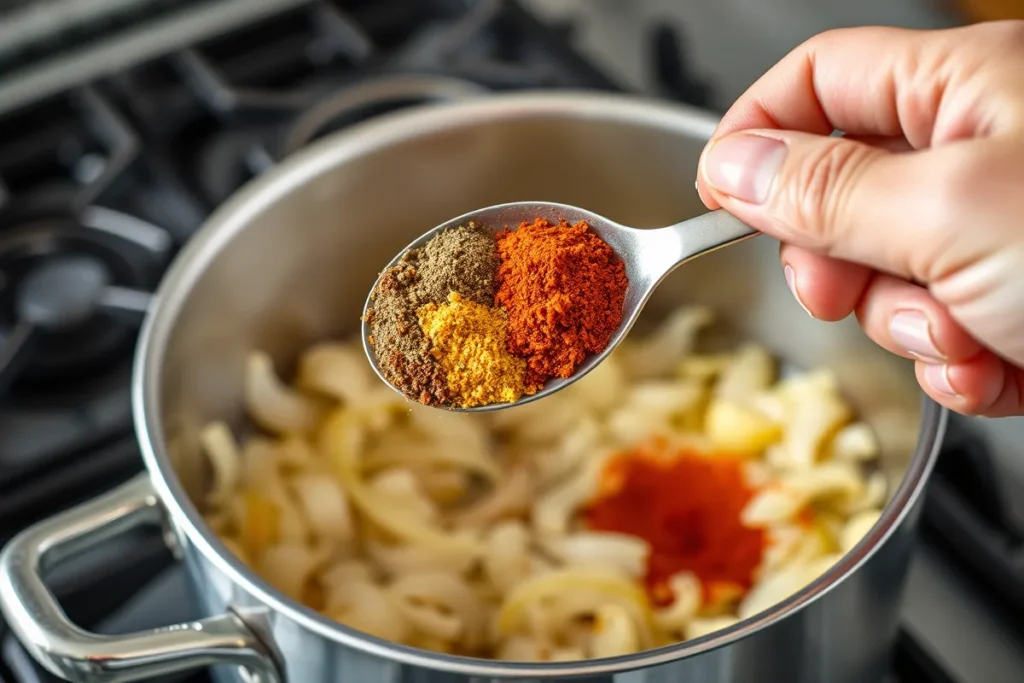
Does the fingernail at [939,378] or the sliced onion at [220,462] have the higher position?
the fingernail at [939,378]

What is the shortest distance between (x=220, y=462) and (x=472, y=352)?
1.07 ft

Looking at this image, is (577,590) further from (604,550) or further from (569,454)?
(569,454)

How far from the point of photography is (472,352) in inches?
25.6

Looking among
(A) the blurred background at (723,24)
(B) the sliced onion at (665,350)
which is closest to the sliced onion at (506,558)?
(B) the sliced onion at (665,350)

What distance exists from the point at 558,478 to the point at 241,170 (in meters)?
0.44

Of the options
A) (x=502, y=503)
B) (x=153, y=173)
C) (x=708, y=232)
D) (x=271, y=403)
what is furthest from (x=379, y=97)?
(x=708, y=232)

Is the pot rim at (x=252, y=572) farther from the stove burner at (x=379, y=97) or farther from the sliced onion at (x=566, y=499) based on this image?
the sliced onion at (x=566, y=499)

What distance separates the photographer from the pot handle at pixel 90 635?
23.5 inches

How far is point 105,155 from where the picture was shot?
110cm

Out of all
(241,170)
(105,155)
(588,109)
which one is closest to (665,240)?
(588,109)

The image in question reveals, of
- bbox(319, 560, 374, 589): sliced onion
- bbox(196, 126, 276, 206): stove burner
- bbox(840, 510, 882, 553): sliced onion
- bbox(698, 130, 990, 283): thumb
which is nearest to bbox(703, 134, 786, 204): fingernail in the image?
bbox(698, 130, 990, 283): thumb

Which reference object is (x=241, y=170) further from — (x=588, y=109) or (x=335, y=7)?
(x=588, y=109)

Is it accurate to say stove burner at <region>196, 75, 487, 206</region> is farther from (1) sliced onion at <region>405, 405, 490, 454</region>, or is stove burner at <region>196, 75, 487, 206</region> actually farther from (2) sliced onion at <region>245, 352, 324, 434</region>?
(1) sliced onion at <region>405, 405, 490, 454</region>

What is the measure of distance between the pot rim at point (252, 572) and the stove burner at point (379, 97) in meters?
0.16
